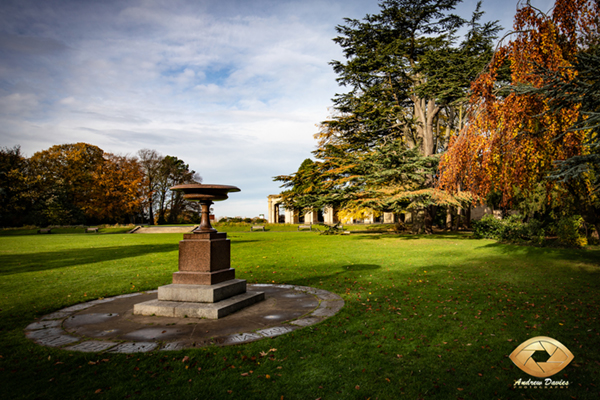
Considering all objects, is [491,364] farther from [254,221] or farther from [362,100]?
[254,221]

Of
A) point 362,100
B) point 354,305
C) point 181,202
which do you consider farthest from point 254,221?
point 354,305

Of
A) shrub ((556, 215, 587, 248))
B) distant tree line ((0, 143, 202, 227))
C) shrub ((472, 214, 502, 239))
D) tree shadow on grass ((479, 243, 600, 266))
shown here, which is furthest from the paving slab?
distant tree line ((0, 143, 202, 227))

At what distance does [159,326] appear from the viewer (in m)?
4.99

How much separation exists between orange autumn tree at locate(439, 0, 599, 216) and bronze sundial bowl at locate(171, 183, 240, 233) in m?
4.52

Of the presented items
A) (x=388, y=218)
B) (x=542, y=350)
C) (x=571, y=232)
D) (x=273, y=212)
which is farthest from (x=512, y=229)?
(x=273, y=212)

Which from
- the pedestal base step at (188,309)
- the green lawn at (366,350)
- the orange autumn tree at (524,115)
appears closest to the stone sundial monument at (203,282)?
the pedestal base step at (188,309)

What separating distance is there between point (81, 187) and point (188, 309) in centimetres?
4650

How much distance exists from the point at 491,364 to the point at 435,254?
10338 mm

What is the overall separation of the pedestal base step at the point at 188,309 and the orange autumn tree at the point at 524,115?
4881 millimetres

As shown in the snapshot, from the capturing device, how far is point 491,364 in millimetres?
3631

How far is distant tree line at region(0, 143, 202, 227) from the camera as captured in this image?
124 ft

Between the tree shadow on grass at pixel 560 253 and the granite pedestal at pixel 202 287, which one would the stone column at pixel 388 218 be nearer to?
the tree shadow on grass at pixel 560 253

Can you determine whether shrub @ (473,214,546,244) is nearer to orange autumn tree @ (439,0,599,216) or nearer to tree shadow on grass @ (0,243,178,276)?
orange autumn tree @ (439,0,599,216)

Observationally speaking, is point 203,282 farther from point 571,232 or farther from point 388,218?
point 388,218
